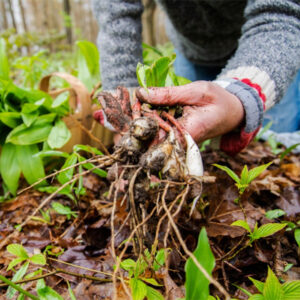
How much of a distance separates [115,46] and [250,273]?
1.16 m

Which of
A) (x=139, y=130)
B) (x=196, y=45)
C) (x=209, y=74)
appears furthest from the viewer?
(x=209, y=74)

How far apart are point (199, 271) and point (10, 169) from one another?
1017 millimetres

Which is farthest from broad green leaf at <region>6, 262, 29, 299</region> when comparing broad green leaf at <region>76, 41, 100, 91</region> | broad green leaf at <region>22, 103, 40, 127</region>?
broad green leaf at <region>76, 41, 100, 91</region>

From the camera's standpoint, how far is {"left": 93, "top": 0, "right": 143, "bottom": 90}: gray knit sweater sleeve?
1.28 metres

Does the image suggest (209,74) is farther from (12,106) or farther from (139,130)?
(139,130)

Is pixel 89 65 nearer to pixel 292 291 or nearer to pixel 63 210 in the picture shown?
pixel 63 210

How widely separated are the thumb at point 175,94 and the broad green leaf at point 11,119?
0.75 metres

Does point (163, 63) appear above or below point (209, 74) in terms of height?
above

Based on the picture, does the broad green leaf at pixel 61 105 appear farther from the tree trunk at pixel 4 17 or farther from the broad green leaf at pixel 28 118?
→ the tree trunk at pixel 4 17

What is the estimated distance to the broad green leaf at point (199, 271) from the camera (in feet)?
1.47

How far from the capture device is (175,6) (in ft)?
5.27

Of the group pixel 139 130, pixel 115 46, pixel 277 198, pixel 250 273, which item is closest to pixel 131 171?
pixel 139 130

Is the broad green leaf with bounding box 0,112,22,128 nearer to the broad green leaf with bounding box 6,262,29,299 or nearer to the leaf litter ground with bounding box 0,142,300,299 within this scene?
the leaf litter ground with bounding box 0,142,300,299

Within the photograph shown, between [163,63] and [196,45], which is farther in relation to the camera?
[196,45]
